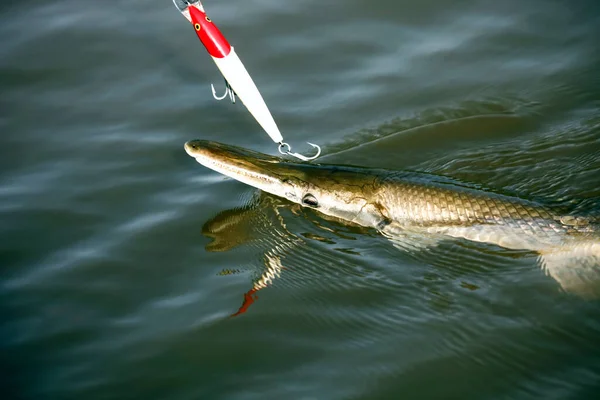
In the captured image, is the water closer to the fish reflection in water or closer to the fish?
the fish reflection in water

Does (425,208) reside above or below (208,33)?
below

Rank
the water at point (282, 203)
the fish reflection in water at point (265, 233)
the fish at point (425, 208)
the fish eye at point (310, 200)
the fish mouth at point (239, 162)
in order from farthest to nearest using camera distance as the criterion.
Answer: the fish eye at point (310, 200), the fish mouth at point (239, 162), the fish reflection in water at point (265, 233), the fish at point (425, 208), the water at point (282, 203)

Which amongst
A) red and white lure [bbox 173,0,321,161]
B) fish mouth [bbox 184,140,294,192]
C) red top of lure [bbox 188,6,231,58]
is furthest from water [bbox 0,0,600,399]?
red top of lure [bbox 188,6,231,58]

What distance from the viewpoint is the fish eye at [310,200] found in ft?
17.4

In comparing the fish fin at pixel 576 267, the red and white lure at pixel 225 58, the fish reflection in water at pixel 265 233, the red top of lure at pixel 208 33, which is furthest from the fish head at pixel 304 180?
the fish fin at pixel 576 267

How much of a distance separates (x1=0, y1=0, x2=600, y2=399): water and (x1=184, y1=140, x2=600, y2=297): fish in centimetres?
15

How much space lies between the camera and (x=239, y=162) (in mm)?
5223

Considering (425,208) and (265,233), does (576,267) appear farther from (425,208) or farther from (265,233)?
(265,233)

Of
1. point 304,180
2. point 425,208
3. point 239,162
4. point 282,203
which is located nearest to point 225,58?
point 239,162

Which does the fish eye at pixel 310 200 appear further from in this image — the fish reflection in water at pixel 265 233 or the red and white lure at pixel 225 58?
the red and white lure at pixel 225 58

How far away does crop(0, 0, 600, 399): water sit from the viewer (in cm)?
395

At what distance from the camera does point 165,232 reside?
17.6 ft

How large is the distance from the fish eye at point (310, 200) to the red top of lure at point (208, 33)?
1.22 meters

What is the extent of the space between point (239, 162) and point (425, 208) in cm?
142
